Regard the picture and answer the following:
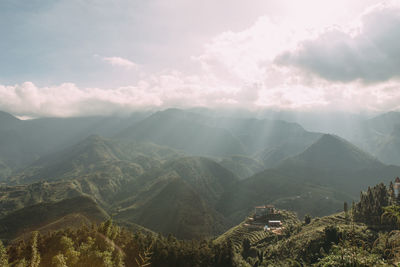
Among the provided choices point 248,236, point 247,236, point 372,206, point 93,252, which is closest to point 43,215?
point 247,236

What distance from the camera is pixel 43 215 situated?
532 feet

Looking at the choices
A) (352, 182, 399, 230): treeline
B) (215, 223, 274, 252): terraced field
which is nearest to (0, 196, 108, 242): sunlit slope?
(215, 223, 274, 252): terraced field

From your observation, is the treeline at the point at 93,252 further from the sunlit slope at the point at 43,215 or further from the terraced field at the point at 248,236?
the sunlit slope at the point at 43,215

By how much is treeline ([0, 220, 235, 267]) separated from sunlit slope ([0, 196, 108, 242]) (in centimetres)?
10863

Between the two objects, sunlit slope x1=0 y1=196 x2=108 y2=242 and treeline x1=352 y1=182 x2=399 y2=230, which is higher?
treeline x1=352 y1=182 x2=399 y2=230

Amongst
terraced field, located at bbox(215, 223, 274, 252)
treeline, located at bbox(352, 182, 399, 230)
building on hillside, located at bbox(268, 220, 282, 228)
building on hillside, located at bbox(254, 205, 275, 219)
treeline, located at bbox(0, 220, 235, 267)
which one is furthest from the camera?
building on hillside, located at bbox(254, 205, 275, 219)

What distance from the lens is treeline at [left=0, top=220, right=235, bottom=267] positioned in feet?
87.5

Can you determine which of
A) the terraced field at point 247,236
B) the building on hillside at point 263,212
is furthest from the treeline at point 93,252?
the building on hillside at point 263,212

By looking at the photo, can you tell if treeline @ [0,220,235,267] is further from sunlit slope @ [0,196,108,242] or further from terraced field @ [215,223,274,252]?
sunlit slope @ [0,196,108,242]

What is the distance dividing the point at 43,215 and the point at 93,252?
167 m

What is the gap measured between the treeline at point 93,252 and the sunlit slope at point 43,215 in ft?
356

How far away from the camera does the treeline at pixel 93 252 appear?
26.7 meters

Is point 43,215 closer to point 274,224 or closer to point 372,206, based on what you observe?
point 274,224

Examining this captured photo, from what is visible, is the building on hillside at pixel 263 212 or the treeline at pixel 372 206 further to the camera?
the building on hillside at pixel 263 212
